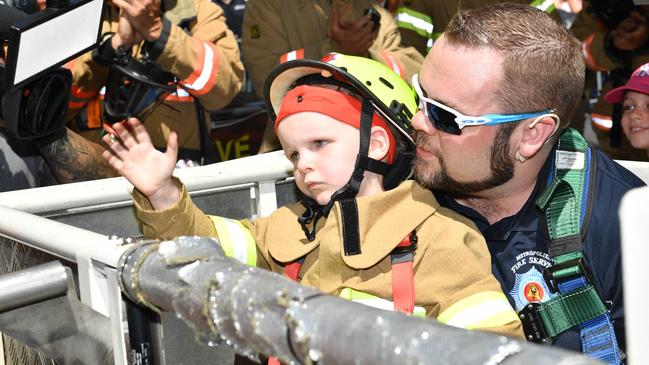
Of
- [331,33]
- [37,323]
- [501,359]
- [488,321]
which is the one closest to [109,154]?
[37,323]

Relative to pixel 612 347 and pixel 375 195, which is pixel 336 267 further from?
pixel 612 347

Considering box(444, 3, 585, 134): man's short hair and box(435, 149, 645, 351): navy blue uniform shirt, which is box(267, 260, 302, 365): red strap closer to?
box(435, 149, 645, 351): navy blue uniform shirt

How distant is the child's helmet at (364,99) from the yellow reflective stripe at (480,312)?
46 centimetres

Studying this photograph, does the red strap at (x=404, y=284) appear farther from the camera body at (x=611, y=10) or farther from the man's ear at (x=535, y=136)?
the camera body at (x=611, y=10)

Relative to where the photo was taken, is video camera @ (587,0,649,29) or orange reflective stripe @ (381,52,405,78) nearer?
orange reflective stripe @ (381,52,405,78)

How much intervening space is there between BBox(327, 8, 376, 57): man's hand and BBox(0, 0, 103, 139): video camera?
1.64 metres

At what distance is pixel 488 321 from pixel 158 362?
720 millimetres

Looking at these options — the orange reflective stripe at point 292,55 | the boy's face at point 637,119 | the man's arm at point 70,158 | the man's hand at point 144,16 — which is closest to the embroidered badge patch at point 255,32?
the orange reflective stripe at point 292,55

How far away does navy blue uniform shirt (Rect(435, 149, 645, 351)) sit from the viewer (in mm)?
2211

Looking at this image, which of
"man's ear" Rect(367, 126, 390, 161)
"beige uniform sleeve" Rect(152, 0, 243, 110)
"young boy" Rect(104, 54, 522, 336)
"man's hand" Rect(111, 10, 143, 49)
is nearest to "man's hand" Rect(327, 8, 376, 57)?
"beige uniform sleeve" Rect(152, 0, 243, 110)

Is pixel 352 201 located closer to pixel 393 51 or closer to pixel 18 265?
pixel 18 265

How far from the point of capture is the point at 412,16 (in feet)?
17.5

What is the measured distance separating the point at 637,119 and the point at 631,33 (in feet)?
4.38

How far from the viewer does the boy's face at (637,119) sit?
13.2 feet
